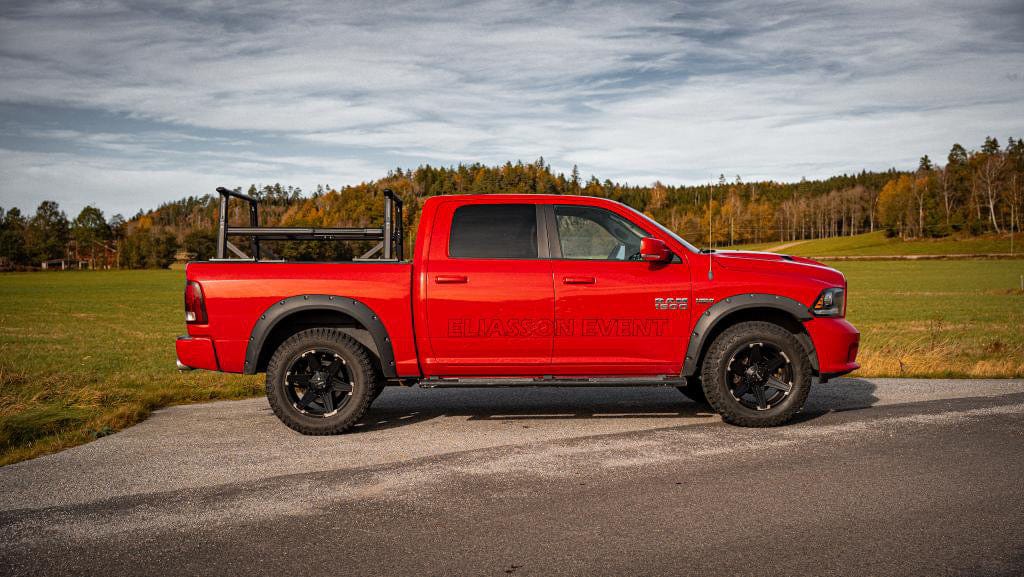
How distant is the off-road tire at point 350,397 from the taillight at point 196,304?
2.22ft

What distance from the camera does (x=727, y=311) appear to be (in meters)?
6.00

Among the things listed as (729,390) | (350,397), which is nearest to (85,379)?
(350,397)

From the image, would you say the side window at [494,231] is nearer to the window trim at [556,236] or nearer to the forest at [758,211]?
the window trim at [556,236]

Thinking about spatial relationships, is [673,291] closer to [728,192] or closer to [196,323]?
[196,323]

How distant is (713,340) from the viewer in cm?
617

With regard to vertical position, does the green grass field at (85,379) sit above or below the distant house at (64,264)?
below

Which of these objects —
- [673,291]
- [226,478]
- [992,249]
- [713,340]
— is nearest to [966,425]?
[713,340]

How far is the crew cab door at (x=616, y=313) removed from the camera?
5.95 metres

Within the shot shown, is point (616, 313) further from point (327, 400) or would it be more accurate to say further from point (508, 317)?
point (327, 400)

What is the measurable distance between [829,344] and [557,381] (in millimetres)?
2331

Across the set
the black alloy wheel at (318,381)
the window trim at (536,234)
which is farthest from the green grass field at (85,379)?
the window trim at (536,234)

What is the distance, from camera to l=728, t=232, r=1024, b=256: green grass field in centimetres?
9619

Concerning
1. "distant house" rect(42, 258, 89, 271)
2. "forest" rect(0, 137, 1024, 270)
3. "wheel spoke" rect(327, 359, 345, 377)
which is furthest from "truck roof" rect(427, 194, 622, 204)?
"distant house" rect(42, 258, 89, 271)

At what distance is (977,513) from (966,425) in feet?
7.95
